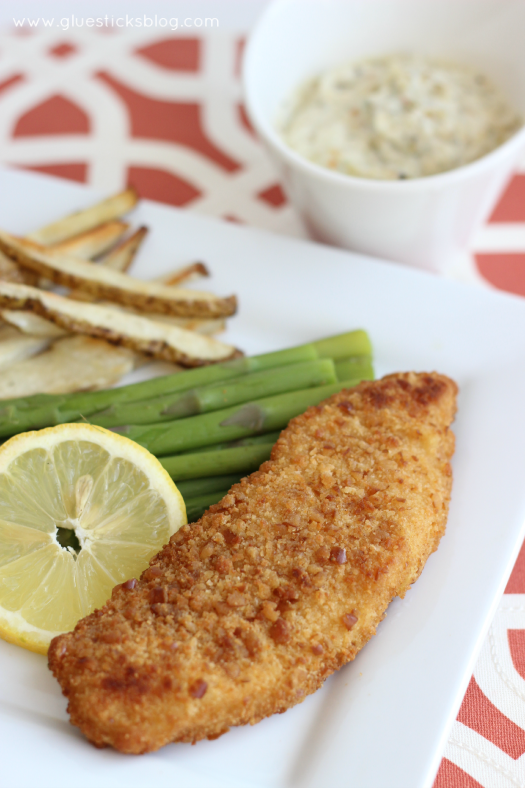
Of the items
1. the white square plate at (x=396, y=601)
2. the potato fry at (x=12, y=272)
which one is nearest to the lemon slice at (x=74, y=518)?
the white square plate at (x=396, y=601)

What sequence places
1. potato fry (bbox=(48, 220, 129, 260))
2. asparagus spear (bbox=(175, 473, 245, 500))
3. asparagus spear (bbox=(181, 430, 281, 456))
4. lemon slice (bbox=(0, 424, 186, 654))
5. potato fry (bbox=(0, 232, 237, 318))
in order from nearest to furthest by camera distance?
lemon slice (bbox=(0, 424, 186, 654)) < asparagus spear (bbox=(175, 473, 245, 500)) < asparagus spear (bbox=(181, 430, 281, 456)) < potato fry (bbox=(0, 232, 237, 318)) < potato fry (bbox=(48, 220, 129, 260))

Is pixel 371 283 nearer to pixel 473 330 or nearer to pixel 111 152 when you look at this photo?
pixel 473 330

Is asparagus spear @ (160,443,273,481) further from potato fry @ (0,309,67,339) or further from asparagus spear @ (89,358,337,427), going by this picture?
potato fry @ (0,309,67,339)

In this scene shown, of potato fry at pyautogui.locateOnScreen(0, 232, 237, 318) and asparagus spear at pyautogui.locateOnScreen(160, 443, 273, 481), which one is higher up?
potato fry at pyautogui.locateOnScreen(0, 232, 237, 318)

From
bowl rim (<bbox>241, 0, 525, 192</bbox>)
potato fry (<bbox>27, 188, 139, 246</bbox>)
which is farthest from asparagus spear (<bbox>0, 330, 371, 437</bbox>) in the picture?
potato fry (<bbox>27, 188, 139, 246</bbox>)

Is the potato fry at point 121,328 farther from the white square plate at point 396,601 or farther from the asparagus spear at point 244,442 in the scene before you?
the asparagus spear at point 244,442

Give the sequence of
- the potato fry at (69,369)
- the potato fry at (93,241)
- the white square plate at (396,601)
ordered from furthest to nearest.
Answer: the potato fry at (93,241)
the potato fry at (69,369)
the white square plate at (396,601)
